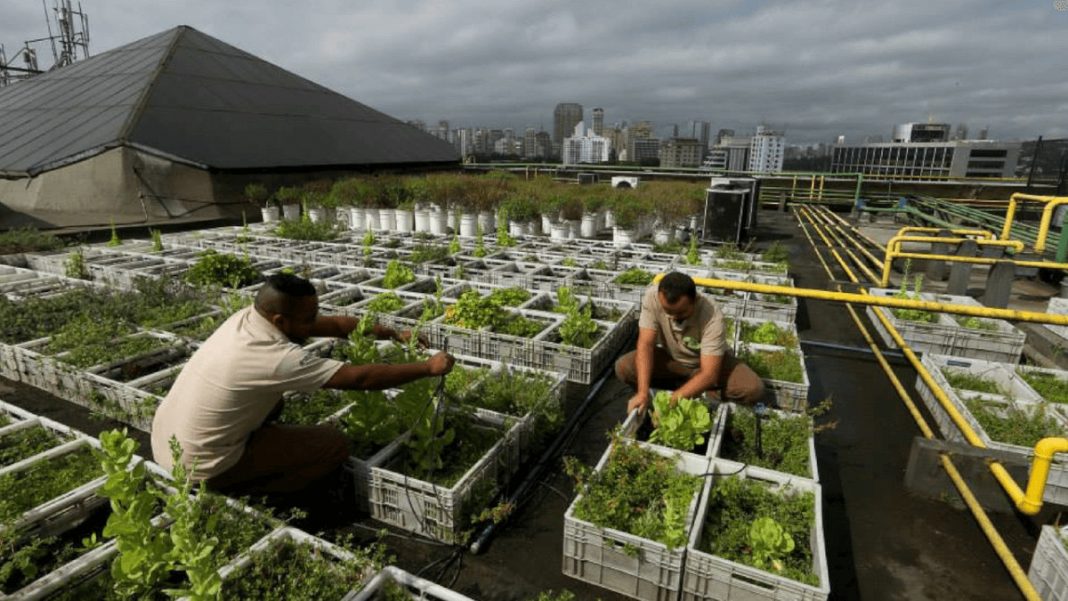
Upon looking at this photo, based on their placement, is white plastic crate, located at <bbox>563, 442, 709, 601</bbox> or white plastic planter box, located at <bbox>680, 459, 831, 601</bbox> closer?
white plastic planter box, located at <bbox>680, 459, 831, 601</bbox>

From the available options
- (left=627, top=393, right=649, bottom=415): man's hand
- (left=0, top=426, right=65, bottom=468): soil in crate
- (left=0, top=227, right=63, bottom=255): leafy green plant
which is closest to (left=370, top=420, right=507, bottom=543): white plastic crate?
(left=627, top=393, right=649, bottom=415): man's hand

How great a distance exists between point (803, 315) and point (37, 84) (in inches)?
1205

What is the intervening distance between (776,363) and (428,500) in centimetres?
335

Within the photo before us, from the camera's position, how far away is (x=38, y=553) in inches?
102

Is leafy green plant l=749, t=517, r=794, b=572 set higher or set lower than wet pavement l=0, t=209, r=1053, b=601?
higher

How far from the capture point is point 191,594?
196 centimetres

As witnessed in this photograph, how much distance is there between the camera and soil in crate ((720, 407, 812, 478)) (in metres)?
3.45

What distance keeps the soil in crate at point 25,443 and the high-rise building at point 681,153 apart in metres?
134

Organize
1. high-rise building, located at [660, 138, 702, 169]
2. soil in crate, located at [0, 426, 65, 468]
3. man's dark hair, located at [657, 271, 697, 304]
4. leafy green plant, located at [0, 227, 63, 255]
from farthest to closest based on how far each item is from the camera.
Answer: high-rise building, located at [660, 138, 702, 169] → leafy green plant, located at [0, 227, 63, 255] → man's dark hair, located at [657, 271, 697, 304] → soil in crate, located at [0, 426, 65, 468]

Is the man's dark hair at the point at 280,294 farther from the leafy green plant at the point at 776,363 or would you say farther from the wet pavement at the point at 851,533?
the leafy green plant at the point at 776,363

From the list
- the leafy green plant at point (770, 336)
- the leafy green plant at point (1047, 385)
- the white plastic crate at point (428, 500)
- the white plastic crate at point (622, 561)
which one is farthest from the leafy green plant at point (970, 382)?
the white plastic crate at point (428, 500)

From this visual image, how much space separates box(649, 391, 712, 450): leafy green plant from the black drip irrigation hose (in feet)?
2.81

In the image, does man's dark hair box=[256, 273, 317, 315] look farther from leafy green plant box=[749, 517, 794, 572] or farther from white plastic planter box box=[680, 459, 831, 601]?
leafy green plant box=[749, 517, 794, 572]

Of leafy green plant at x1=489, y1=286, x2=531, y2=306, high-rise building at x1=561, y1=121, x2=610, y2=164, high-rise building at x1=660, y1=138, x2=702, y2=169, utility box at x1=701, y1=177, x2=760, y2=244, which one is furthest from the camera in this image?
high-rise building at x1=660, y1=138, x2=702, y2=169
